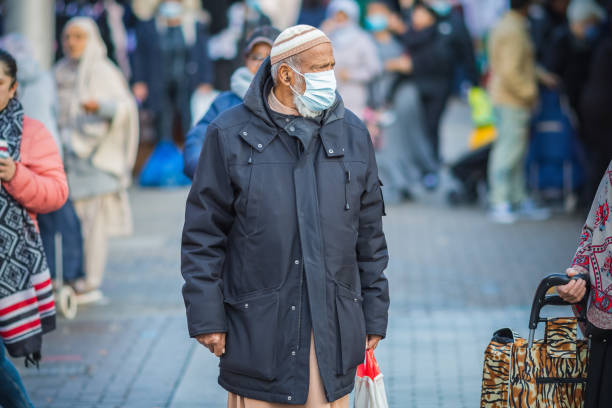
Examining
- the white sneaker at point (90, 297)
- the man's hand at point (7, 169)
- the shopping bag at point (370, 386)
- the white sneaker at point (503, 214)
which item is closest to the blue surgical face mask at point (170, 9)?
the white sneaker at point (503, 214)

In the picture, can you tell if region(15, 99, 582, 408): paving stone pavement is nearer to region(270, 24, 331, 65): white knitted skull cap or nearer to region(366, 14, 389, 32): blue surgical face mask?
region(270, 24, 331, 65): white knitted skull cap

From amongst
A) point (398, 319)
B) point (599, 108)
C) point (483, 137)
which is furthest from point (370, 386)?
point (483, 137)

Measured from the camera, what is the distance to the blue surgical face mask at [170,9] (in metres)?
14.9

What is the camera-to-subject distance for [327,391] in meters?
3.81

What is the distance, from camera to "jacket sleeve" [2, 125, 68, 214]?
481 cm

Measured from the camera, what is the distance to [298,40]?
12.7 ft

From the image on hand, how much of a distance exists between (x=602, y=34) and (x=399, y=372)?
5.52m

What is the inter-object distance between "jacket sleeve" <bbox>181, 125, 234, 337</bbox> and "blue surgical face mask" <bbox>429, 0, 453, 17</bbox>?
9.64 m

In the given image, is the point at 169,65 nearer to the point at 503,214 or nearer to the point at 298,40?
the point at 503,214

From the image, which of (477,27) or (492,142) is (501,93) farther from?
(477,27)

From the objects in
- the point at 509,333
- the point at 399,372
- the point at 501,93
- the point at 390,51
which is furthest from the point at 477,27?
the point at 509,333

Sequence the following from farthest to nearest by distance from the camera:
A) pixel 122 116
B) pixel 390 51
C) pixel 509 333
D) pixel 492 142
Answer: pixel 390 51
pixel 492 142
pixel 122 116
pixel 509 333

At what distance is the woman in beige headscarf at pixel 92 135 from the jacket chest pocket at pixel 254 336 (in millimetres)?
4495

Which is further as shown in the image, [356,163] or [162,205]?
[162,205]
